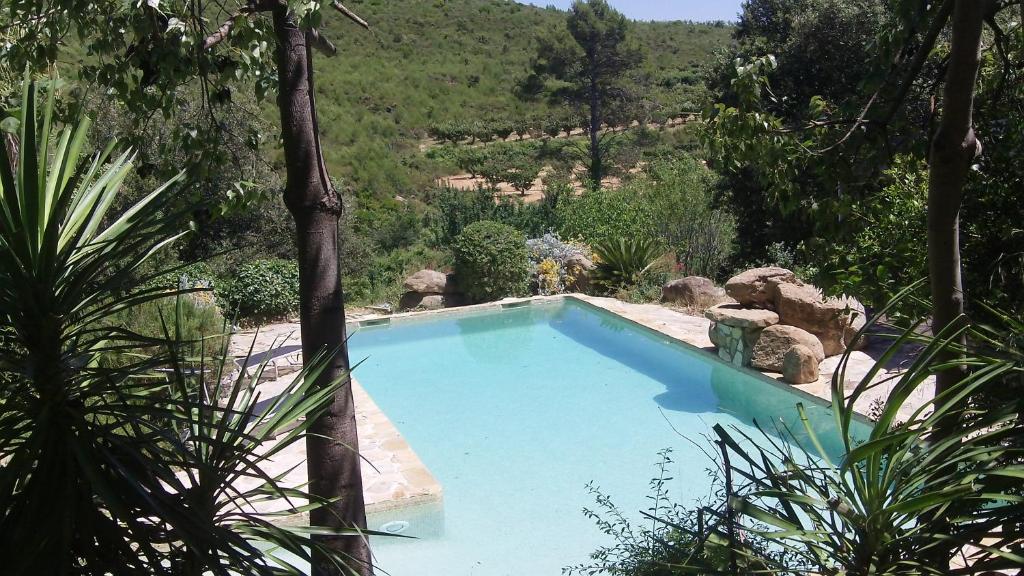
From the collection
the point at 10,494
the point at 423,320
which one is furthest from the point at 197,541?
the point at 423,320

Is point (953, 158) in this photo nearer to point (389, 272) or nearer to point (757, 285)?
point (757, 285)

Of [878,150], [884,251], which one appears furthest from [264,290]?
[878,150]

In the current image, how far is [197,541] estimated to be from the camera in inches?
57.1

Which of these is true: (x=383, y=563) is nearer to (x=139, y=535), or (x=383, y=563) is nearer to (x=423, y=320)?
(x=139, y=535)

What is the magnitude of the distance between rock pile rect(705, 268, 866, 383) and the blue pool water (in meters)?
0.23

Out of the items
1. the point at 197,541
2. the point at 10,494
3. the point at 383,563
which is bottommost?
the point at 383,563

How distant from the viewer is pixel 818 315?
791 centimetres

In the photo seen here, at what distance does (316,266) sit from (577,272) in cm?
1064

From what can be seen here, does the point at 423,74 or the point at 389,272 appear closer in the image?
the point at 389,272

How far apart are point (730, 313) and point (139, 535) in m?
7.30

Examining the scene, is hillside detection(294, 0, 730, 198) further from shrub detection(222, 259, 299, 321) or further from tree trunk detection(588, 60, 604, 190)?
shrub detection(222, 259, 299, 321)

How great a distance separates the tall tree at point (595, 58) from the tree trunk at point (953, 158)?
25.5m

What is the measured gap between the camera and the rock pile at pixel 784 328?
7445mm

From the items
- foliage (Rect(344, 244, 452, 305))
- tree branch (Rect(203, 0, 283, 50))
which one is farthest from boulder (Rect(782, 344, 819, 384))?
foliage (Rect(344, 244, 452, 305))
